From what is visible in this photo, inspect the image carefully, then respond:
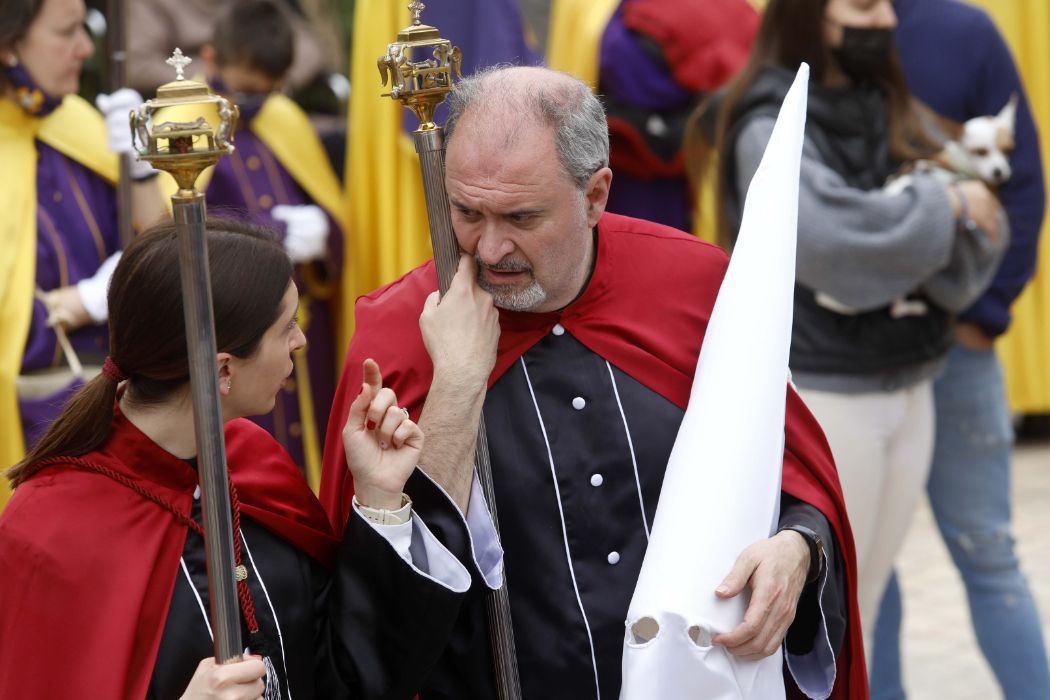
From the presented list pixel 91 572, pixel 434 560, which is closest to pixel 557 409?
pixel 434 560

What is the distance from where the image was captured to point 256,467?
2.58 meters

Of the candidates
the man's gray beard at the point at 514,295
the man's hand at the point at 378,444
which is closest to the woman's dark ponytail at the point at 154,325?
the man's hand at the point at 378,444

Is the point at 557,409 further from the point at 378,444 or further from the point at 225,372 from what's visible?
the point at 225,372

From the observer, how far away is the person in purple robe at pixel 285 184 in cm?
566

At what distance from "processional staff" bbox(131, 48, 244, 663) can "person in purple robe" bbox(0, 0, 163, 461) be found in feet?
7.79

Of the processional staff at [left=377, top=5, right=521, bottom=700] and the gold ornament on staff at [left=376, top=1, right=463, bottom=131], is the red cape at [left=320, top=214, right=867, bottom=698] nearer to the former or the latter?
the processional staff at [left=377, top=5, right=521, bottom=700]

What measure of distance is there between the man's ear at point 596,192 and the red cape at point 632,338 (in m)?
0.09

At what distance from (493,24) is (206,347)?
3.70 m

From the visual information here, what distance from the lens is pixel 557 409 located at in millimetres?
2809

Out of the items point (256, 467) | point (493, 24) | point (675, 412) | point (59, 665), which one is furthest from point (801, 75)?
point (493, 24)

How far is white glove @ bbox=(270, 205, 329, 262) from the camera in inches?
222

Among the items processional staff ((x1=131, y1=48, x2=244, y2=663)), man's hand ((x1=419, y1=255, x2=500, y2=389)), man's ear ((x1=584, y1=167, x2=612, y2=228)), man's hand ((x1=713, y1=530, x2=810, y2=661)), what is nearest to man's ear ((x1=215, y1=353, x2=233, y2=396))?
processional staff ((x1=131, y1=48, x2=244, y2=663))

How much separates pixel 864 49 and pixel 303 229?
227 cm

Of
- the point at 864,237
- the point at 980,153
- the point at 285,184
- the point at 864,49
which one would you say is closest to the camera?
the point at 864,237
